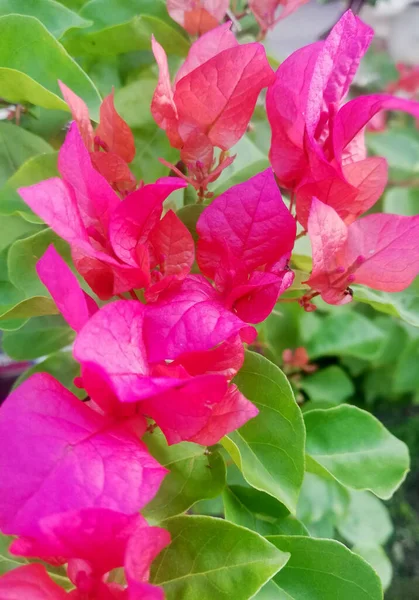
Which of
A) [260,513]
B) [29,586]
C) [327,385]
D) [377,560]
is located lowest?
[377,560]

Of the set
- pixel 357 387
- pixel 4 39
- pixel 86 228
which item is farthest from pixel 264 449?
pixel 357 387

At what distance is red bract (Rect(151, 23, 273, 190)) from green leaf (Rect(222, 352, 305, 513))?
10cm

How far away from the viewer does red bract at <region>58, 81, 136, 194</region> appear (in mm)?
264

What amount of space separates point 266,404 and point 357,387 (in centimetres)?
60

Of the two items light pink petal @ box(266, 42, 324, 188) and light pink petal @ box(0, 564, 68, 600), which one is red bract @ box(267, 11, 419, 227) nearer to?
light pink petal @ box(266, 42, 324, 188)

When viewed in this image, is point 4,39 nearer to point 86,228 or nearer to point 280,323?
point 86,228

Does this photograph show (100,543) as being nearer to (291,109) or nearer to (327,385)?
(291,109)

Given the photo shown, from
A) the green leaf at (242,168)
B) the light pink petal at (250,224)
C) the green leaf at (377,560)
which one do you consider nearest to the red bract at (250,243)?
the light pink petal at (250,224)

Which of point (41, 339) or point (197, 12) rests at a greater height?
point (197, 12)

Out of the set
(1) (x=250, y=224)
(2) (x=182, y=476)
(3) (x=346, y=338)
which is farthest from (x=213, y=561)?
(3) (x=346, y=338)

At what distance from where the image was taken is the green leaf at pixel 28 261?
29 centimetres

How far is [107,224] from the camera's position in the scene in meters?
0.24

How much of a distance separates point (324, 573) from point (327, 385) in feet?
1.21

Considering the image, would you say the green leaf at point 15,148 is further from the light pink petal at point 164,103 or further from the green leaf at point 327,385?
the green leaf at point 327,385
